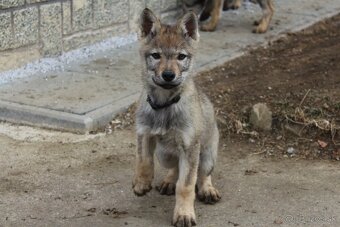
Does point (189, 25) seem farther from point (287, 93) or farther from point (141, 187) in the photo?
point (287, 93)

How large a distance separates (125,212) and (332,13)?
682 cm

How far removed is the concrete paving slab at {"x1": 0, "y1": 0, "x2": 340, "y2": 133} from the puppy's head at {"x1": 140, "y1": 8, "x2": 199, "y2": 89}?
1.83 meters

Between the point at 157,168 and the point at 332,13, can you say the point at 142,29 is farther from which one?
the point at 332,13

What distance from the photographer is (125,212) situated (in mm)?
5086

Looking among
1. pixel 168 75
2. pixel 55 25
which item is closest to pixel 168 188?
pixel 168 75

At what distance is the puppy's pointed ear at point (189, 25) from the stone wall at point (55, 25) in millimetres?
3187

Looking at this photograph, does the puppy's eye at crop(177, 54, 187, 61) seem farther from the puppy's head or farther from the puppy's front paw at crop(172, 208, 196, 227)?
the puppy's front paw at crop(172, 208, 196, 227)

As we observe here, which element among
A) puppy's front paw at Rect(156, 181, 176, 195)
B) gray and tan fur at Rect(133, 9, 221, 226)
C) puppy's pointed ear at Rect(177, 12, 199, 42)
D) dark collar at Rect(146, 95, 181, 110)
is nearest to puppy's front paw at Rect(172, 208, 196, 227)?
gray and tan fur at Rect(133, 9, 221, 226)

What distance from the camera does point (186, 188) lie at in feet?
16.0

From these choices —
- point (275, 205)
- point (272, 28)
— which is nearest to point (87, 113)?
point (275, 205)

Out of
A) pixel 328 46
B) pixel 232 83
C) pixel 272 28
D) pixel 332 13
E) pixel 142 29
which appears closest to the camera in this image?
pixel 142 29

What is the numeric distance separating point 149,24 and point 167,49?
11.8 inches

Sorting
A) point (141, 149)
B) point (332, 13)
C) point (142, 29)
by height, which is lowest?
point (332, 13)

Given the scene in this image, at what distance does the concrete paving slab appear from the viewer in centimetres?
666
